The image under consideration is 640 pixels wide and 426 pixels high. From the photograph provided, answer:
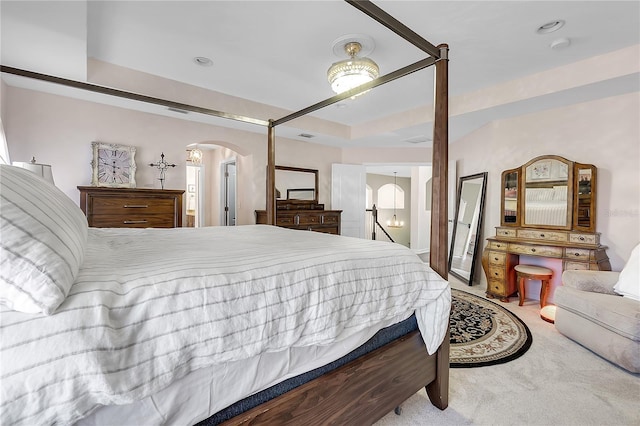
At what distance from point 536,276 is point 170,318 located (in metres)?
3.60

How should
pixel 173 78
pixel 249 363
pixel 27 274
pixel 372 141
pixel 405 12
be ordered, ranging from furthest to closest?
pixel 372 141 → pixel 173 78 → pixel 405 12 → pixel 249 363 → pixel 27 274

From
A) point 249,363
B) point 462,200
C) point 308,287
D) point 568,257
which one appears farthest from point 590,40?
point 249,363

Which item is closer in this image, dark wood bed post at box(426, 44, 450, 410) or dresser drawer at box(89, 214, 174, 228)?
dark wood bed post at box(426, 44, 450, 410)

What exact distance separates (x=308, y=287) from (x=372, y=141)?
4658 millimetres

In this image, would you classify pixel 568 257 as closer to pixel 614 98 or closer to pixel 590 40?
pixel 614 98

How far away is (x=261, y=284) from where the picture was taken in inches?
36.6

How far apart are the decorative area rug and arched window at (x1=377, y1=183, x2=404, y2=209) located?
21.9 feet

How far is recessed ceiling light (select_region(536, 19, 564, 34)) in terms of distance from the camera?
7.47ft

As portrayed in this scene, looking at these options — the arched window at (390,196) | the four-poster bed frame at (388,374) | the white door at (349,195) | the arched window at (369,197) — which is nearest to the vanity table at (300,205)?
the white door at (349,195)

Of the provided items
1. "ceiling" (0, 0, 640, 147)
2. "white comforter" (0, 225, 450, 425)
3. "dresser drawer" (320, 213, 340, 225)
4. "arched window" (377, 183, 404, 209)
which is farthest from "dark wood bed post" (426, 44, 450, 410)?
"arched window" (377, 183, 404, 209)

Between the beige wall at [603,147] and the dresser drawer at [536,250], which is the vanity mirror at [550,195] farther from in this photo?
the dresser drawer at [536,250]

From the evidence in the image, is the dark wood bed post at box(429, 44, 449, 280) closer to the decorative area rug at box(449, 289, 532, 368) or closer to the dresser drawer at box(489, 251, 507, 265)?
the decorative area rug at box(449, 289, 532, 368)

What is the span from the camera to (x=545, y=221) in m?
3.41

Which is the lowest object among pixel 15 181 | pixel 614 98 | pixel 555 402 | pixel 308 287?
pixel 555 402
